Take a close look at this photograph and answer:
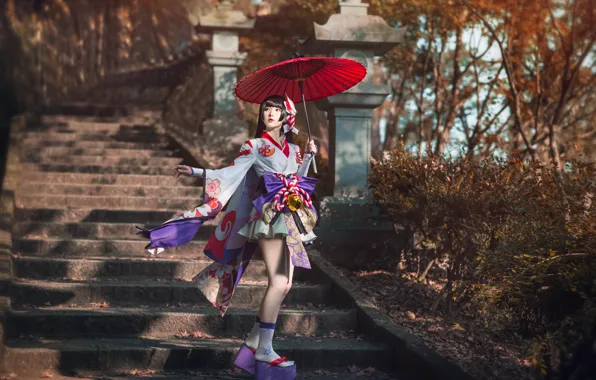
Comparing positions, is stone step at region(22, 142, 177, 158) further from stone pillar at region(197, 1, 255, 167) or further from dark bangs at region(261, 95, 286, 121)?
dark bangs at region(261, 95, 286, 121)

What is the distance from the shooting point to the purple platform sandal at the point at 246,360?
498 centimetres

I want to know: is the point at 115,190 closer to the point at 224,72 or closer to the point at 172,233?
the point at 224,72

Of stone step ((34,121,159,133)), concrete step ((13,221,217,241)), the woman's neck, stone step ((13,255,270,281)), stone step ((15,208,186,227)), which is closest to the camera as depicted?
the woman's neck

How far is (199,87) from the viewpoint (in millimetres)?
17062

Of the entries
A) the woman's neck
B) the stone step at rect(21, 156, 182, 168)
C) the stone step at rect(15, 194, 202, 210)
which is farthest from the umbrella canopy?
the stone step at rect(21, 156, 182, 168)

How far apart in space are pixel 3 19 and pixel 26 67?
1338 mm

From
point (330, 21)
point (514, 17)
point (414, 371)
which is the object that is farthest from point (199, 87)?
point (414, 371)

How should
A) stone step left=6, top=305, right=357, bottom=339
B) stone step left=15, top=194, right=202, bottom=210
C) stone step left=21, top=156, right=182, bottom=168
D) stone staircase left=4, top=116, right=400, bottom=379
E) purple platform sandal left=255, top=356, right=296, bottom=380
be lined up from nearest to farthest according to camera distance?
purple platform sandal left=255, top=356, right=296, bottom=380 < stone staircase left=4, top=116, right=400, bottom=379 < stone step left=6, top=305, right=357, bottom=339 < stone step left=15, top=194, right=202, bottom=210 < stone step left=21, top=156, right=182, bottom=168

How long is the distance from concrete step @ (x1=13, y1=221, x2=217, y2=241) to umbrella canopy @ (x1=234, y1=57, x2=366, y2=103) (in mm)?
3356

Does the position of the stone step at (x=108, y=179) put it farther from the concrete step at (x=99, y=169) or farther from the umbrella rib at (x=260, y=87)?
the umbrella rib at (x=260, y=87)

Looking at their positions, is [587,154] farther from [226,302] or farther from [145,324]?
[145,324]

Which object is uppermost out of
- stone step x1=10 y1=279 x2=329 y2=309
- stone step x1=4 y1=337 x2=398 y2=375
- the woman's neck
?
the woman's neck

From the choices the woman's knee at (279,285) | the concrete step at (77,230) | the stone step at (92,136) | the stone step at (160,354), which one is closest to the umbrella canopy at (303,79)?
the woman's knee at (279,285)

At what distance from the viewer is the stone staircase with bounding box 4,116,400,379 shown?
546 cm
